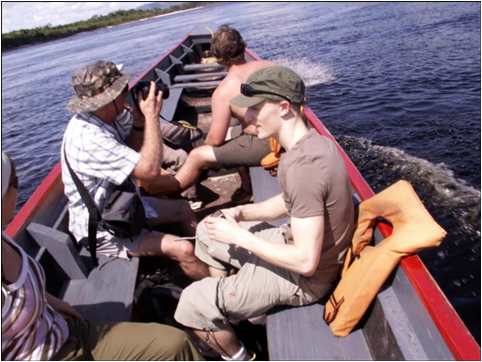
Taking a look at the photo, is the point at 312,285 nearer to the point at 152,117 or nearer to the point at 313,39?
the point at 152,117

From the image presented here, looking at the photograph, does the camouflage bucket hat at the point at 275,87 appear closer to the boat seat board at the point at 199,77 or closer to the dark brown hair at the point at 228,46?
the dark brown hair at the point at 228,46

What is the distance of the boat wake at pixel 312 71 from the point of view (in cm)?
1153

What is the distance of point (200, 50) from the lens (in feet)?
33.3

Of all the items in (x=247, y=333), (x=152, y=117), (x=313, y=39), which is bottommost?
(x=313, y=39)

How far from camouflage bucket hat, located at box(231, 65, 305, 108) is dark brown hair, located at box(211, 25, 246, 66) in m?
1.66

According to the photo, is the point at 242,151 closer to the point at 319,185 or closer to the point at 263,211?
the point at 263,211

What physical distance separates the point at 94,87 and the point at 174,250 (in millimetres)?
1085

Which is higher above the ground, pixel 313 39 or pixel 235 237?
pixel 235 237

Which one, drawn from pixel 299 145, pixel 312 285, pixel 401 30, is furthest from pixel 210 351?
pixel 401 30

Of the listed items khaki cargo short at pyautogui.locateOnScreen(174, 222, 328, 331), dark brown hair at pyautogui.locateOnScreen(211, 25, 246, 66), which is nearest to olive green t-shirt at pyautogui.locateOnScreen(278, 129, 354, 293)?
khaki cargo short at pyautogui.locateOnScreen(174, 222, 328, 331)

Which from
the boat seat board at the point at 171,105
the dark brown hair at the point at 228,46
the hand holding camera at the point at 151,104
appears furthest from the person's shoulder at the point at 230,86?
the boat seat board at the point at 171,105

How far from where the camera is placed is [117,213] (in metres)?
2.29

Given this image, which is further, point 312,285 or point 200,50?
point 200,50

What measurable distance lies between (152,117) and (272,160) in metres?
1.09
